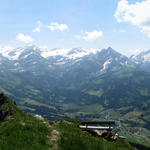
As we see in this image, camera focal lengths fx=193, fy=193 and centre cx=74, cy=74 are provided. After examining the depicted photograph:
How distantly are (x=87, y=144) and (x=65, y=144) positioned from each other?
2688 millimetres

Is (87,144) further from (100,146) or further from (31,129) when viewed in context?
(31,129)

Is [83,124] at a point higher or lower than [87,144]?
higher

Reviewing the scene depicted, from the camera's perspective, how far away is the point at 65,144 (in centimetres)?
2220

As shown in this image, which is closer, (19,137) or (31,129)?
(19,137)

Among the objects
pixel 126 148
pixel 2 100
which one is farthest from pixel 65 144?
pixel 2 100

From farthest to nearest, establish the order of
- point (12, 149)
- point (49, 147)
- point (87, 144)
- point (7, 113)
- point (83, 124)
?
point (7, 113) < point (83, 124) < point (87, 144) < point (49, 147) < point (12, 149)

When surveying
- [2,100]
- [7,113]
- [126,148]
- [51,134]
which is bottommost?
[126,148]

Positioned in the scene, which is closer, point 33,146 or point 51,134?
point 33,146

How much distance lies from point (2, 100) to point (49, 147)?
3301 cm

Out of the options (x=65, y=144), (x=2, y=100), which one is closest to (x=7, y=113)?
(x=2, y=100)

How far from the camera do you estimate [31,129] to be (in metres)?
23.9

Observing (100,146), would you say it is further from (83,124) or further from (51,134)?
(83,124)

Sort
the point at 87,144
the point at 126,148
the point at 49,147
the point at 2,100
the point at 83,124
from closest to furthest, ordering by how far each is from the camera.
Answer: the point at 49,147 < the point at 87,144 < the point at 126,148 < the point at 83,124 < the point at 2,100

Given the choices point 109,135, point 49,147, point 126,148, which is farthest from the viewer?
point 109,135
